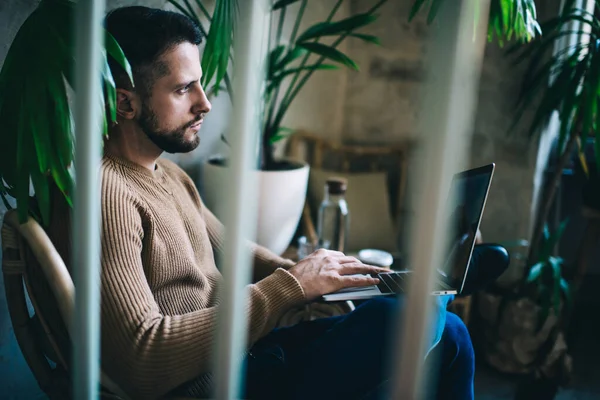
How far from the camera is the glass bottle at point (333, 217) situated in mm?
1755

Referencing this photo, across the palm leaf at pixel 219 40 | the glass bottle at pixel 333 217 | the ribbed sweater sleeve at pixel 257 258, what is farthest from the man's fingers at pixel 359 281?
the glass bottle at pixel 333 217

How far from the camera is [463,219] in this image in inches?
40.0

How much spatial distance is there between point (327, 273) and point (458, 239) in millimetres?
264

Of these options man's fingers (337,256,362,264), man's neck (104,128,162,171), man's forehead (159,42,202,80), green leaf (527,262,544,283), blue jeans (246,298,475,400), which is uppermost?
man's forehead (159,42,202,80)

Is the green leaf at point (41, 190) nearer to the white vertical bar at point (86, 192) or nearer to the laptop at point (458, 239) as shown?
the white vertical bar at point (86, 192)

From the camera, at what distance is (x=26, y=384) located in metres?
1.36

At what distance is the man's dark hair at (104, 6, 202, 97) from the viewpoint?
3.33 ft

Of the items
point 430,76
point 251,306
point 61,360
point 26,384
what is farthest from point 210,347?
point 26,384

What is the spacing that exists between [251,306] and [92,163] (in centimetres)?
42

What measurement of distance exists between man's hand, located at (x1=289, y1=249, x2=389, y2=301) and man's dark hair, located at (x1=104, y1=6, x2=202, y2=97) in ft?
1.56

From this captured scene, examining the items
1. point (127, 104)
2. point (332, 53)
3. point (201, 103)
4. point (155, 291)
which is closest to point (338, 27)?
point (332, 53)

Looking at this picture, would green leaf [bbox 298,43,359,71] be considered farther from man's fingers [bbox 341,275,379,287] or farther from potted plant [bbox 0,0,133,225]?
potted plant [bbox 0,0,133,225]

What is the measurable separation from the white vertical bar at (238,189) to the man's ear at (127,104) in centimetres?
49

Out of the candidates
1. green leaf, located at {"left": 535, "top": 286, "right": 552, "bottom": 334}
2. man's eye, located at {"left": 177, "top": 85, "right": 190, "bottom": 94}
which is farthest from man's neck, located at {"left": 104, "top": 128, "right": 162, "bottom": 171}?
green leaf, located at {"left": 535, "top": 286, "right": 552, "bottom": 334}
